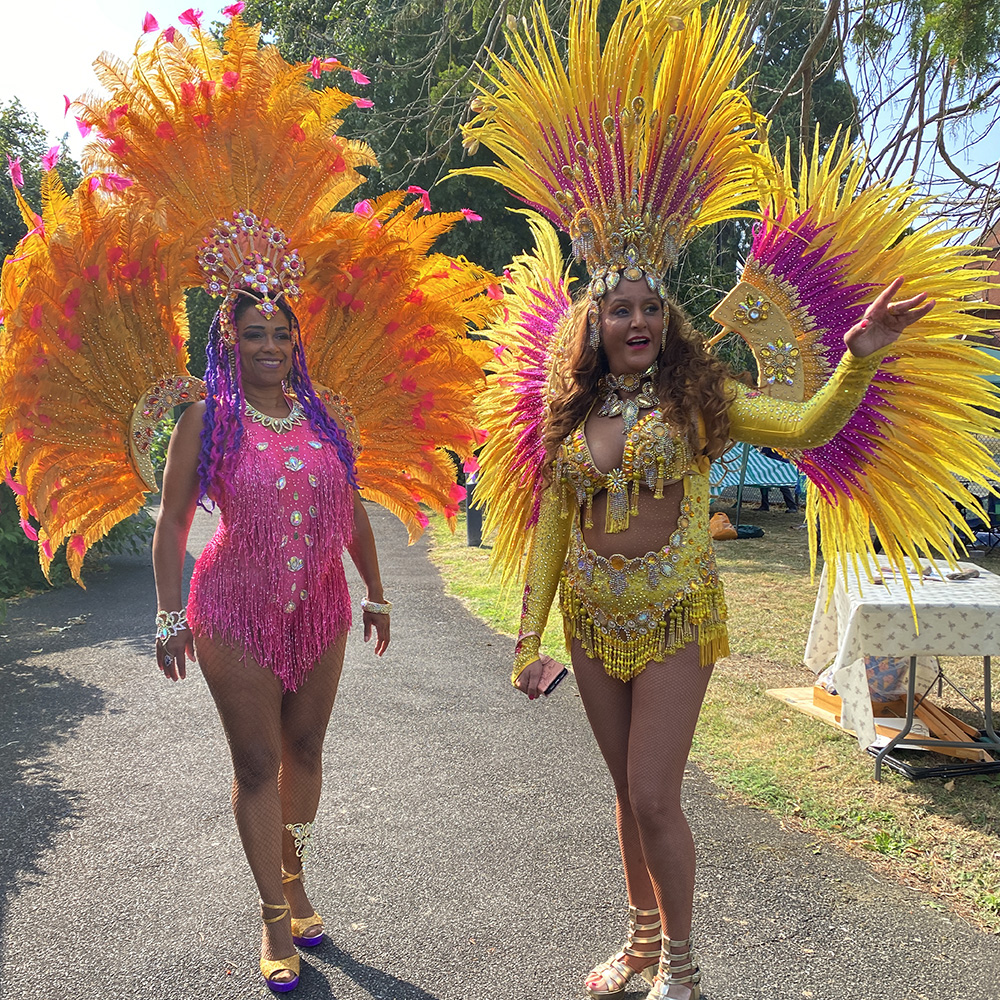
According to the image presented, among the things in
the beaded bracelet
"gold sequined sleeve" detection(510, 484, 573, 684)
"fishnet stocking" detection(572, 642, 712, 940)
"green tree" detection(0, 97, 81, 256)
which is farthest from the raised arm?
"green tree" detection(0, 97, 81, 256)

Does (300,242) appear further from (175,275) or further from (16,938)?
(16,938)

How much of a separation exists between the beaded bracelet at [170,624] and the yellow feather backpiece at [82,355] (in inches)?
19.9

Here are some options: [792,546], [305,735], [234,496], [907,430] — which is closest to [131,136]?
[234,496]

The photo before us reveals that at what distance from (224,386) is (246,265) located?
1.30 ft

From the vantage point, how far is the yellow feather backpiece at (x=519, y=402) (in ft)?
10.3

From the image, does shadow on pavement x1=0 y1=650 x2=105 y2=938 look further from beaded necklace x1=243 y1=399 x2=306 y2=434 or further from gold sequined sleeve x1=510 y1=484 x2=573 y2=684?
gold sequined sleeve x1=510 y1=484 x2=573 y2=684

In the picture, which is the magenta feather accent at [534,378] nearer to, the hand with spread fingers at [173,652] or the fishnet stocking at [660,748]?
the fishnet stocking at [660,748]

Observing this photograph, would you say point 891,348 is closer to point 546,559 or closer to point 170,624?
point 546,559

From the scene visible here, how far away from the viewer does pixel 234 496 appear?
103 inches

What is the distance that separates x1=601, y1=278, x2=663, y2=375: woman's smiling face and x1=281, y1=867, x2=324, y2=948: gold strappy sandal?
204 cm

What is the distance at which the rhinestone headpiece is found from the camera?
268 cm

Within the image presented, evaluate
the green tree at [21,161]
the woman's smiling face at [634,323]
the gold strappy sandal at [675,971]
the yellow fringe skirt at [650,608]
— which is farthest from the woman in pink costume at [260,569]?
the green tree at [21,161]

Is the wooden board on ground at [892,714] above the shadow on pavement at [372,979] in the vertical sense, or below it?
above

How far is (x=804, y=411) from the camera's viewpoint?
250 centimetres
